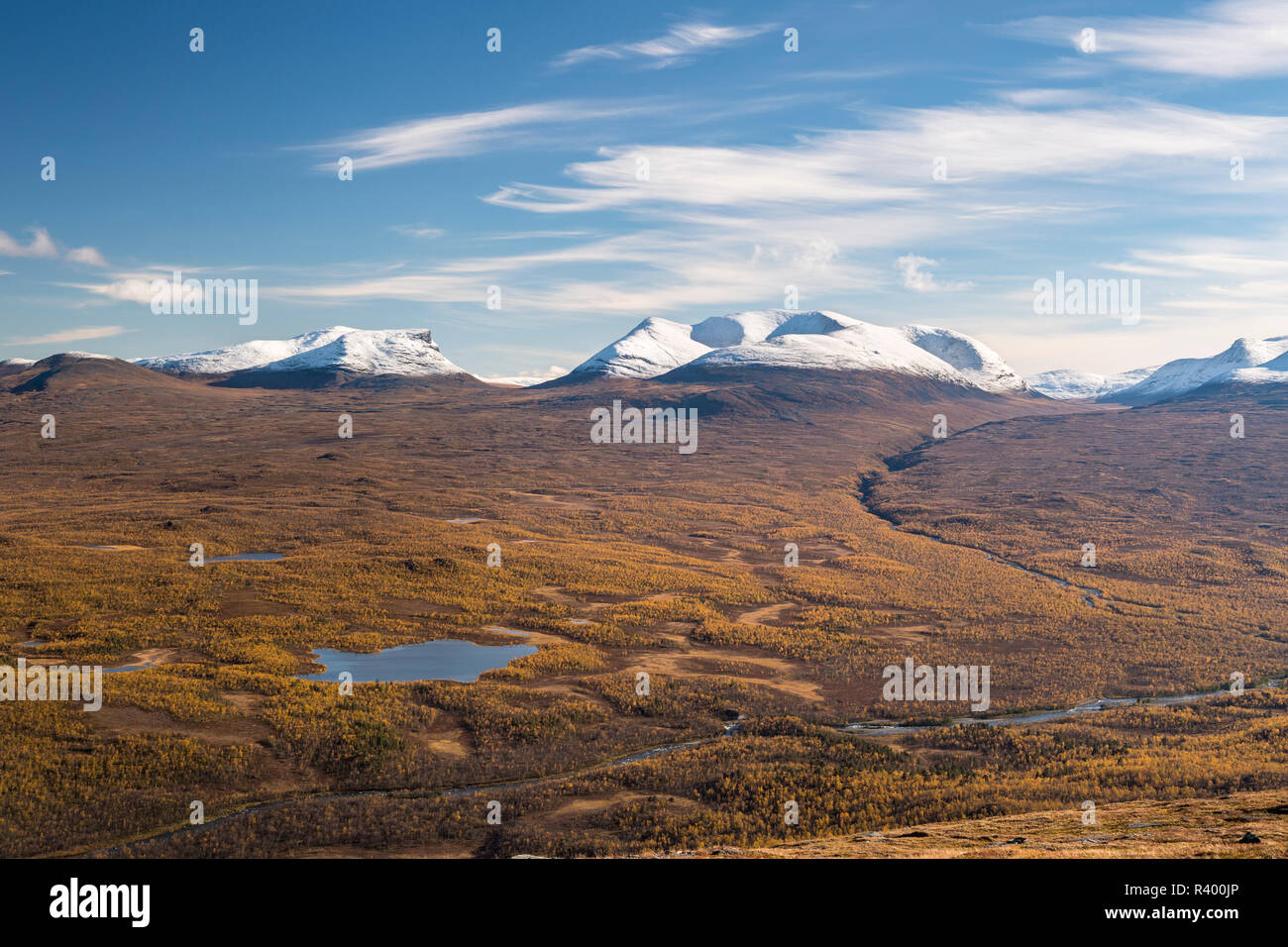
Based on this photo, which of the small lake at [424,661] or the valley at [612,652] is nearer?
the valley at [612,652]

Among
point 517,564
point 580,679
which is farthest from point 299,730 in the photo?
point 517,564

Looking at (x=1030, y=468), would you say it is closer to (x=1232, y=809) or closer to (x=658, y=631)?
(x=658, y=631)

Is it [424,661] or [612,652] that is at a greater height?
[424,661]

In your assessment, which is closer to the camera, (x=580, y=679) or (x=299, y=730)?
(x=299, y=730)

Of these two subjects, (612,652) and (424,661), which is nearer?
(424,661)

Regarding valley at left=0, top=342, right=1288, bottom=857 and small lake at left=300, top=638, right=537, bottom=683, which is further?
small lake at left=300, top=638, right=537, bottom=683

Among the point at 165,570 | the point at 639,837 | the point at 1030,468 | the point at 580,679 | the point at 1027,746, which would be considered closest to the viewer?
the point at 639,837
